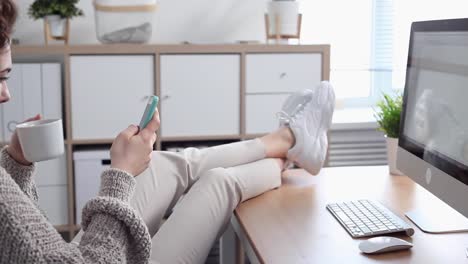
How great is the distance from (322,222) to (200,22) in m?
1.94

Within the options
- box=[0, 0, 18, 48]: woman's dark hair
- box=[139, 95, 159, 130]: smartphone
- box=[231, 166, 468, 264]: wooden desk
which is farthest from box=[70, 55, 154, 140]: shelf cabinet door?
box=[0, 0, 18, 48]: woman's dark hair

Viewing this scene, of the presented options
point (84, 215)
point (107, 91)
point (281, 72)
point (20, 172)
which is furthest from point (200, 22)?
point (84, 215)

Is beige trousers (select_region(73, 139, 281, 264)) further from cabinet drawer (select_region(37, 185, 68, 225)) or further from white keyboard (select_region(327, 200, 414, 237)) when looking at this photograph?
cabinet drawer (select_region(37, 185, 68, 225))

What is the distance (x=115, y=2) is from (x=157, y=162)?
125 cm

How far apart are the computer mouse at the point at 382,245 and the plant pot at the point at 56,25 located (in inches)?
78.5

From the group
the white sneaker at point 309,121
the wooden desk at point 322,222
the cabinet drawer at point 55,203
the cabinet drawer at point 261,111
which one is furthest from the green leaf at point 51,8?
the wooden desk at point 322,222

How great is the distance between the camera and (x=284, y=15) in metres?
2.94

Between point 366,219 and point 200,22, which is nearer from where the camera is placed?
point 366,219

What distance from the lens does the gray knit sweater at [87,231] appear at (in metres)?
0.97

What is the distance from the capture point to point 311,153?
6.27 feet

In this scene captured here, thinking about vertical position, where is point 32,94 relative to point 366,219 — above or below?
above

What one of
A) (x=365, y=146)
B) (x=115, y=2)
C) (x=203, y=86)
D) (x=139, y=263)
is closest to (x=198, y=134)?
(x=203, y=86)

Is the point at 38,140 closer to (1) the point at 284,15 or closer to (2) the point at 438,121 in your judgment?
(2) the point at 438,121

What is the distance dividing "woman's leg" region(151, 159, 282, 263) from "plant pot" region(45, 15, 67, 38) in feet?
4.82
